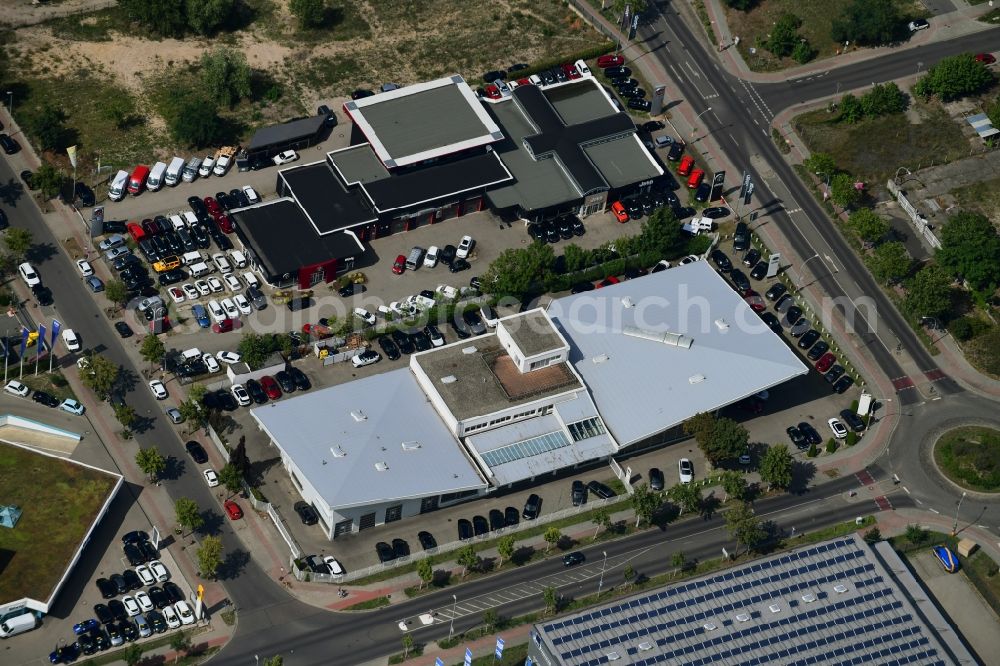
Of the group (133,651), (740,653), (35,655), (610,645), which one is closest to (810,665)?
(740,653)

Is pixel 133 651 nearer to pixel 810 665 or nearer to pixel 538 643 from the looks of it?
pixel 538 643

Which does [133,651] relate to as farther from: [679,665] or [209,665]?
[679,665]

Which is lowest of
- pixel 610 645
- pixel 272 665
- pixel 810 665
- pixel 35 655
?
pixel 810 665

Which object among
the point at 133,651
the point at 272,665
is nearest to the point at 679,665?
the point at 272,665

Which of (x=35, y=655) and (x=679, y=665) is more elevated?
(x=35, y=655)

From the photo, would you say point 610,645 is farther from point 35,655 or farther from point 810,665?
point 35,655

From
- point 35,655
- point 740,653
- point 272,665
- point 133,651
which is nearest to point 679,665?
point 740,653

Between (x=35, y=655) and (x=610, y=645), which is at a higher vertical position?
(x=35, y=655)
